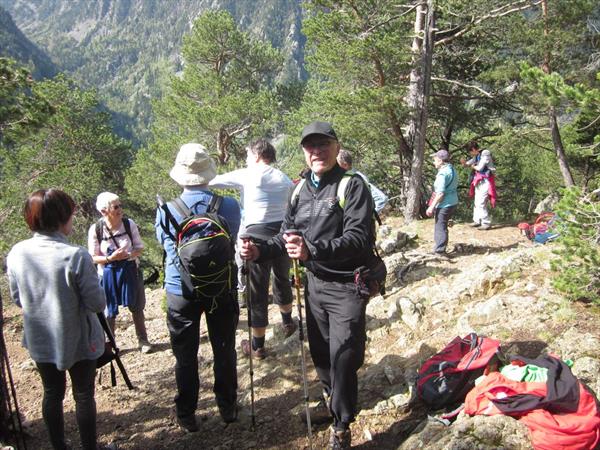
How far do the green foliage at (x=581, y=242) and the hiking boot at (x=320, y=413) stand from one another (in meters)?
2.30

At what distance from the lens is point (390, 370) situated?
144 inches

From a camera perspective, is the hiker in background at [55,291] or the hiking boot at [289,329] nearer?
the hiker in background at [55,291]

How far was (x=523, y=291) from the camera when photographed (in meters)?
4.38

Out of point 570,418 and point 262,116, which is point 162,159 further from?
point 570,418

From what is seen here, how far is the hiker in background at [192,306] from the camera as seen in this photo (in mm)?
3049

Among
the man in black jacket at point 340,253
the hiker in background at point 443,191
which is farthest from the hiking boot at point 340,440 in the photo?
the hiker in background at point 443,191

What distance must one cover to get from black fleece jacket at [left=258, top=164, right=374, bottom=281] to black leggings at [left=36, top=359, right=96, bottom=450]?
1326 mm

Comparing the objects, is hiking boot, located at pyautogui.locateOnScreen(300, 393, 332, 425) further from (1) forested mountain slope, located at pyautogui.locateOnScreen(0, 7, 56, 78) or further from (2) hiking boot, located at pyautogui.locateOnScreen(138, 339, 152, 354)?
(1) forested mountain slope, located at pyautogui.locateOnScreen(0, 7, 56, 78)

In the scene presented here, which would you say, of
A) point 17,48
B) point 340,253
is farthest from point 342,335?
point 17,48

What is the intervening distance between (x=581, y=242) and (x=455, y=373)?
157 centimetres

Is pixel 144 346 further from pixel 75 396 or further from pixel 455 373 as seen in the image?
pixel 455 373

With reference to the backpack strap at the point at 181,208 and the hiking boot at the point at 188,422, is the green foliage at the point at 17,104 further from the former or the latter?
the hiking boot at the point at 188,422

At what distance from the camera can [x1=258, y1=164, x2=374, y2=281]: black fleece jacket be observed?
248cm

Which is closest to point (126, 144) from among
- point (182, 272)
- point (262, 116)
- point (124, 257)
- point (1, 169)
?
point (1, 169)
